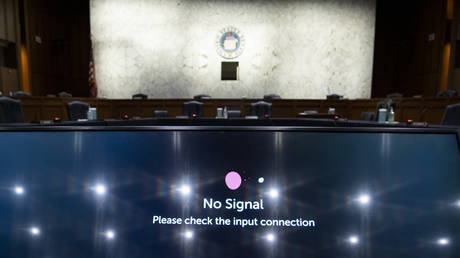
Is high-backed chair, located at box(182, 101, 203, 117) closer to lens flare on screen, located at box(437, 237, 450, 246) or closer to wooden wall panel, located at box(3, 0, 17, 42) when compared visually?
lens flare on screen, located at box(437, 237, 450, 246)

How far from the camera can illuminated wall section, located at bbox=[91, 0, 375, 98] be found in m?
7.55

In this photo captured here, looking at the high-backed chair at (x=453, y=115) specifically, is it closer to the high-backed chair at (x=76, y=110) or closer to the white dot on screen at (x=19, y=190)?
the white dot on screen at (x=19, y=190)

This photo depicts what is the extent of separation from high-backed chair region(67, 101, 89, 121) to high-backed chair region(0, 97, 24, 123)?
1.64ft

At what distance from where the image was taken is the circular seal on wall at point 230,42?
298 inches

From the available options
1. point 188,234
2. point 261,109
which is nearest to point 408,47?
point 261,109

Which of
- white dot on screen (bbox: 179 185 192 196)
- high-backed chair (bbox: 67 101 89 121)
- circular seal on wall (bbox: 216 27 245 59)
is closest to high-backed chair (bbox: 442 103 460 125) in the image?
white dot on screen (bbox: 179 185 192 196)

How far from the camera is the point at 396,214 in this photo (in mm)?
538

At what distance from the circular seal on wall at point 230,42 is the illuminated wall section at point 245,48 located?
0.13m

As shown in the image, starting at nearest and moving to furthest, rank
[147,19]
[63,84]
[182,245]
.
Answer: [182,245]
[147,19]
[63,84]

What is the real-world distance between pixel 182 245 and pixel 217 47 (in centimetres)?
768

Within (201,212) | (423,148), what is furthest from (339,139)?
(201,212)

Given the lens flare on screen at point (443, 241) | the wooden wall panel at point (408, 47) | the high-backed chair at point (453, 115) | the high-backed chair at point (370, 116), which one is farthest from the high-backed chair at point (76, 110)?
the wooden wall panel at point (408, 47)

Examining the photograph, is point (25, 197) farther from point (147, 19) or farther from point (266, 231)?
point (147, 19)

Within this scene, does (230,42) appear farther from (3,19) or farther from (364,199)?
(364,199)
